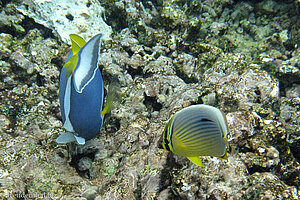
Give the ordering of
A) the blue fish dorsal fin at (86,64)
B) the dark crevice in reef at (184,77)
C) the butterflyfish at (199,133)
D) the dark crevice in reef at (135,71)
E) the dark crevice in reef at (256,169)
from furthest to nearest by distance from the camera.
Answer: the dark crevice in reef at (184,77)
the dark crevice in reef at (135,71)
the dark crevice in reef at (256,169)
the butterflyfish at (199,133)
the blue fish dorsal fin at (86,64)

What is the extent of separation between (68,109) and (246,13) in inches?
221

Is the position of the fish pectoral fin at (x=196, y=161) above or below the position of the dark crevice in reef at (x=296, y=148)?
above

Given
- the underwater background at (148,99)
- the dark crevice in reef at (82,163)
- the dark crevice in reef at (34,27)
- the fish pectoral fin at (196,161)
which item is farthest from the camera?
the dark crevice in reef at (34,27)

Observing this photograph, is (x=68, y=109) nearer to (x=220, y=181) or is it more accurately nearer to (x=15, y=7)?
A: (x=220, y=181)

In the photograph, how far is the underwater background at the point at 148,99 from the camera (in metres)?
1.87

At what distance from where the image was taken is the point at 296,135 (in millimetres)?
2854

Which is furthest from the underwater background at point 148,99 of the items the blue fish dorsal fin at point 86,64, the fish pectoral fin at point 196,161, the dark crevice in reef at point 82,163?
the blue fish dorsal fin at point 86,64

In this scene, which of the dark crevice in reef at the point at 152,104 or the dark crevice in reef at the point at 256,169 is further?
the dark crevice in reef at the point at 152,104

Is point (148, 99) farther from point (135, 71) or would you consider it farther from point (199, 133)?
point (199, 133)

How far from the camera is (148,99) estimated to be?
9.32 feet

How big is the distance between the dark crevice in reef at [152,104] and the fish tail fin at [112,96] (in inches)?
47.9

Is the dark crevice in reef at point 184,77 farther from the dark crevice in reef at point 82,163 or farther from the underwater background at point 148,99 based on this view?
the dark crevice in reef at point 82,163

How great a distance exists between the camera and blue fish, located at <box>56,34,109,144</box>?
1.36 meters

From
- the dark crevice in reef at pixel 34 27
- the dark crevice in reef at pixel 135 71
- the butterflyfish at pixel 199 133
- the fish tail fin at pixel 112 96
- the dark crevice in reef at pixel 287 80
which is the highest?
the dark crevice in reef at pixel 34 27
